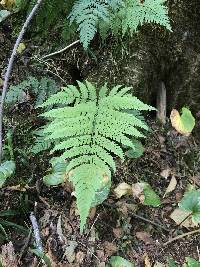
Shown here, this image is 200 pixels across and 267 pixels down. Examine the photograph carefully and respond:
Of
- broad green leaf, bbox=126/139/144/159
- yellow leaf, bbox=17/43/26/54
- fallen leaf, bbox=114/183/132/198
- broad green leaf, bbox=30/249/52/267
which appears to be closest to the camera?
broad green leaf, bbox=30/249/52/267

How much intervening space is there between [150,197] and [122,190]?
0.20m

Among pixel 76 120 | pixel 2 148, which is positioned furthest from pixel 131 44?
pixel 2 148

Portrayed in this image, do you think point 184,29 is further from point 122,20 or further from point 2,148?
point 2,148

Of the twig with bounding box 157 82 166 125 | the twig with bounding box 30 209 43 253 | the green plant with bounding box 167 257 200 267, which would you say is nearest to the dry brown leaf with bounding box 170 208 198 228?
the green plant with bounding box 167 257 200 267

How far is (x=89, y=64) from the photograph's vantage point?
10.7 ft

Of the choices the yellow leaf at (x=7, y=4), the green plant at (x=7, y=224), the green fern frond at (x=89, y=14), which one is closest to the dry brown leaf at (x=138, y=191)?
the green plant at (x=7, y=224)

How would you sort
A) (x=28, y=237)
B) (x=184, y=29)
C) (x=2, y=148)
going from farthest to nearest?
→ (x=184, y=29), (x=2, y=148), (x=28, y=237)

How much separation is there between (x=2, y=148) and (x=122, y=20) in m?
1.21

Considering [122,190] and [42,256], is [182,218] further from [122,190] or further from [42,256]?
[42,256]

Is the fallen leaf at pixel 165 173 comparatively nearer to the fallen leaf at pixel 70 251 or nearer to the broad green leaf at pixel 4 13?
the fallen leaf at pixel 70 251

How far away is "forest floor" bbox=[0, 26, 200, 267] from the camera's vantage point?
2.63m

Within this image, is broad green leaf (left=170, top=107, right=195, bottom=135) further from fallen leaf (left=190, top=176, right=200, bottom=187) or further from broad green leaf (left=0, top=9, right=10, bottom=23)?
broad green leaf (left=0, top=9, right=10, bottom=23)

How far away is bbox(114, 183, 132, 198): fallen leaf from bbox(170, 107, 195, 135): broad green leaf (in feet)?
2.48

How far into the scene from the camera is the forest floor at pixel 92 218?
2.63 meters
